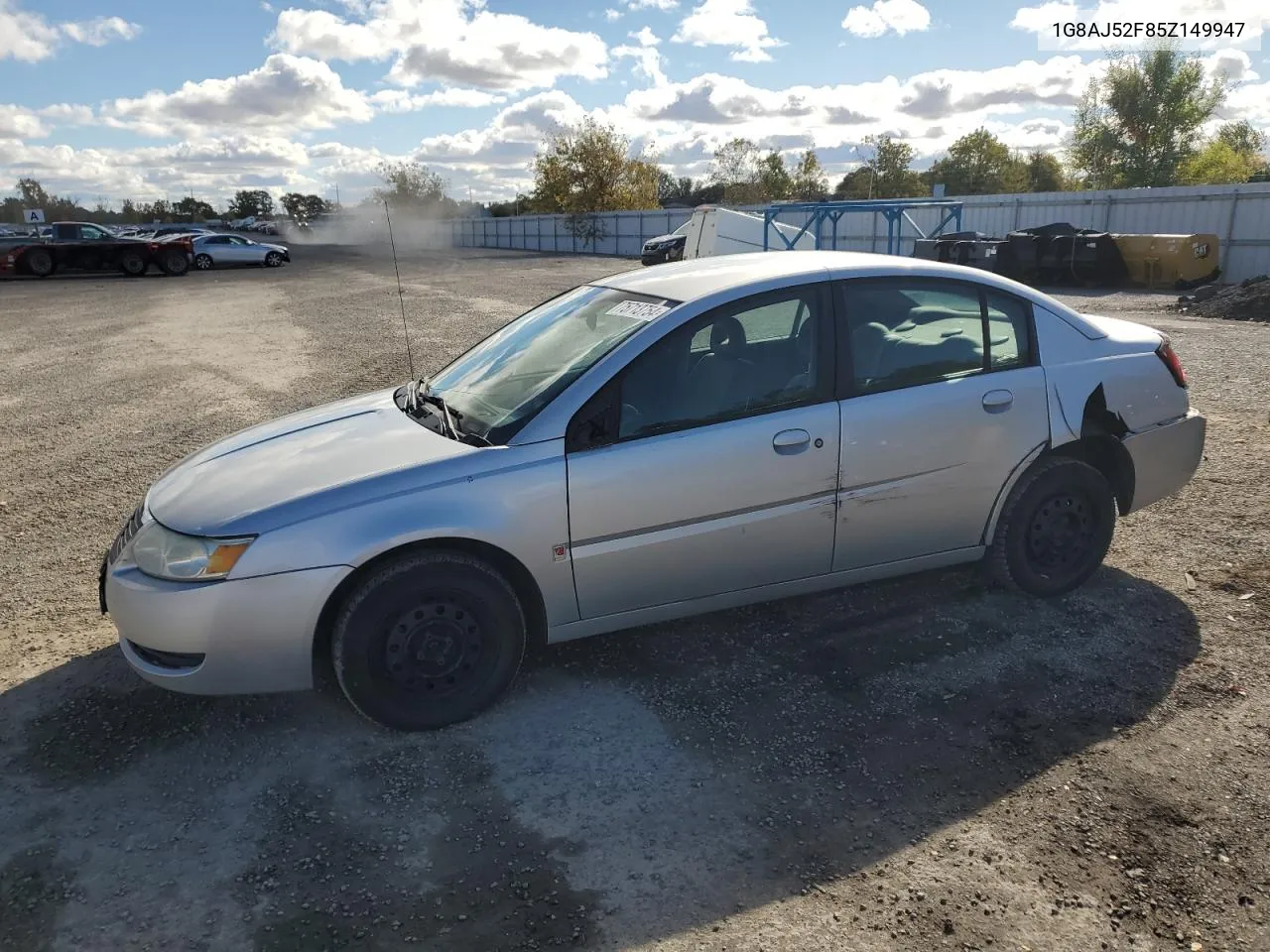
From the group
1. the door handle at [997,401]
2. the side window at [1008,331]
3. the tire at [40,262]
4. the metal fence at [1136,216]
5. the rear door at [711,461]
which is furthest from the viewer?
the tire at [40,262]

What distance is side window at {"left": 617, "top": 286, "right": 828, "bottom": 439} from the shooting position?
3.54m

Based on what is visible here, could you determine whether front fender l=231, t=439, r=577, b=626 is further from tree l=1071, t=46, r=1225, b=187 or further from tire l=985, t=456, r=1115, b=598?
tree l=1071, t=46, r=1225, b=187

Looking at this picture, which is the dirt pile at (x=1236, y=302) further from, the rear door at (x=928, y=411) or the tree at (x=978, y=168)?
the tree at (x=978, y=168)

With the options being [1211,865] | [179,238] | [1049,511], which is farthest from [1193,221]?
[179,238]

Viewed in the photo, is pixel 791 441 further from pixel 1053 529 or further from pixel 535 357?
pixel 1053 529

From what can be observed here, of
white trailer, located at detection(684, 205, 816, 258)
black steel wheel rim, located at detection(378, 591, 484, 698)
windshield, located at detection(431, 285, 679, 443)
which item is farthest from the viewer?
white trailer, located at detection(684, 205, 816, 258)

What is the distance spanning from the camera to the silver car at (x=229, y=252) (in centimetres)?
3422

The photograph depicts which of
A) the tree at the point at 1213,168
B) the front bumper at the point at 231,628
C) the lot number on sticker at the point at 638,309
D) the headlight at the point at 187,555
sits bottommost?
the front bumper at the point at 231,628

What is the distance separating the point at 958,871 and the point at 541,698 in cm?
Result: 168

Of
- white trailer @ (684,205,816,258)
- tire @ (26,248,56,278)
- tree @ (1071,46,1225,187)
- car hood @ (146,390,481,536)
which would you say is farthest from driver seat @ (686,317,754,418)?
tree @ (1071,46,1225,187)

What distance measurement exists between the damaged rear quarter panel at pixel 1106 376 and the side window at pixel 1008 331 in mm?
81

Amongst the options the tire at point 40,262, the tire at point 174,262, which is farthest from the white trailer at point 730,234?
the tire at point 40,262

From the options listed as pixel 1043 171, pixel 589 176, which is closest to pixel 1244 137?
pixel 1043 171

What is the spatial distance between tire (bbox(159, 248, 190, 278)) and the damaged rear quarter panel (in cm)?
3141
